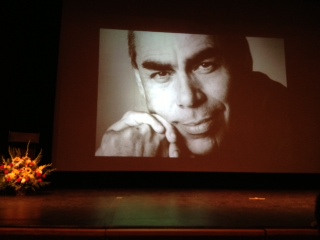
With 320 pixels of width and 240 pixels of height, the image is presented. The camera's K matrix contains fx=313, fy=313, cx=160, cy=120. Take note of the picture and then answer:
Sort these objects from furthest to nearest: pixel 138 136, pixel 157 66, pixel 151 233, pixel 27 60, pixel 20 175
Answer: pixel 27 60 < pixel 157 66 < pixel 138 136 < pixel 20 175 < pixel 151 233

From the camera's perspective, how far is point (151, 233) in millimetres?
2773

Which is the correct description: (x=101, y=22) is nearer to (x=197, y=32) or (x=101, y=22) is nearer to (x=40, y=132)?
(x=197, y=32)

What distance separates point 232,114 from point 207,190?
4.96 ft

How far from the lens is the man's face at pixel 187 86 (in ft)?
18.4

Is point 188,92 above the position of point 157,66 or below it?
below

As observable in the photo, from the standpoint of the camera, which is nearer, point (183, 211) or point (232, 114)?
point (183, 211)

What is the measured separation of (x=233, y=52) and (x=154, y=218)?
12.8 ft

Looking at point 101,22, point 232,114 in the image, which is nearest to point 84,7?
point 101,22

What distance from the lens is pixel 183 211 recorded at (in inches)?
143

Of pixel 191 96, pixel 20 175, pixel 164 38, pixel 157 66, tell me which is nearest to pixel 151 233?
pixel 20 175

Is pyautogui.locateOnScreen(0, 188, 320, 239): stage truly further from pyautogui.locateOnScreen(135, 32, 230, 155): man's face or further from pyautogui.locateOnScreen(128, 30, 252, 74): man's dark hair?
pyautogui.locateOnScreen(128, 30, 252, 74): man's dark hair

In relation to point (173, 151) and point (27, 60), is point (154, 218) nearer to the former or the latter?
point (173, 151)

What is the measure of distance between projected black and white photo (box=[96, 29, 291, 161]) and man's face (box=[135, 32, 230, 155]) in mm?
18

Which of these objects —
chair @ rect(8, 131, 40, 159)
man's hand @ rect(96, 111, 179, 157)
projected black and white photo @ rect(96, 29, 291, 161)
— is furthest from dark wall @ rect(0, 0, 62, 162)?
man's hand @ rect(96, 111, 179, 157)
